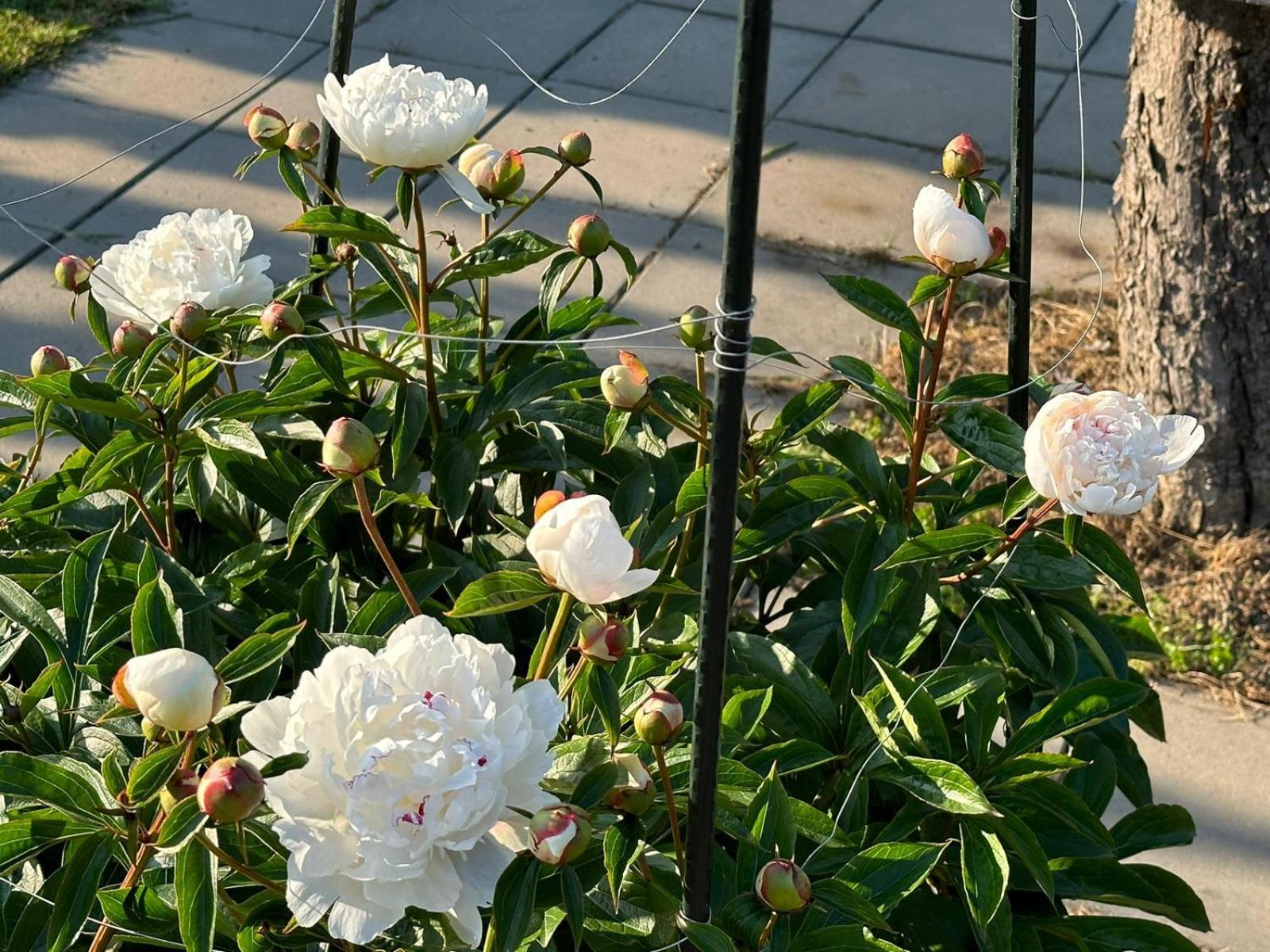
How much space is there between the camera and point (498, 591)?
98 cm

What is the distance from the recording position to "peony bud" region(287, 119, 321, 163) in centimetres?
128

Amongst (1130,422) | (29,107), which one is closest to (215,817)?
(1130,422)

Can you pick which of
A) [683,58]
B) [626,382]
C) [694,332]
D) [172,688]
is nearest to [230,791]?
[172,688]

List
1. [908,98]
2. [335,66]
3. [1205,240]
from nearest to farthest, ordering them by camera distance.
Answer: [335,66] < [1205,240] < [908,98]

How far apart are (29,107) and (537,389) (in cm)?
284

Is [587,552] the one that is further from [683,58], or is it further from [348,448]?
[683,58]

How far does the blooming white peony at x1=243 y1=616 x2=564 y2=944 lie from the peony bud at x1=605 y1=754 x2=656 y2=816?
2.7 inches

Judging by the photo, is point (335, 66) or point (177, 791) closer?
point (177, 791)

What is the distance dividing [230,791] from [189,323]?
1.64 ft

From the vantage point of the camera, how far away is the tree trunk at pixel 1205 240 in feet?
7.13

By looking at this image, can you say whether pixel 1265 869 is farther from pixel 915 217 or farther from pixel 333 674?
pixel 333 674

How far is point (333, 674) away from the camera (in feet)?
2.60

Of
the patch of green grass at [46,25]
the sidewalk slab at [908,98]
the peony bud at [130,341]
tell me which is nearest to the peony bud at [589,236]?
the peony bud at [130,341]

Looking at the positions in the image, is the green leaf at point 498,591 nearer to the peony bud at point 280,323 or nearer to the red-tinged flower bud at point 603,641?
the red-tinged flower bud at point 603,641
